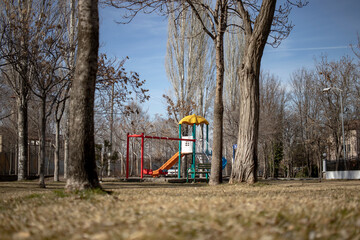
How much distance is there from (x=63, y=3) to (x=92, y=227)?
20.0m

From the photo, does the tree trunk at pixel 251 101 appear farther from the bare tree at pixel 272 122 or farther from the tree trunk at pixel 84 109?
the bare tree at pixel 272 122

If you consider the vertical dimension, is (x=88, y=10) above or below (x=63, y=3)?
below

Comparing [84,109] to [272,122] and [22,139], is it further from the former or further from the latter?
[272,122]

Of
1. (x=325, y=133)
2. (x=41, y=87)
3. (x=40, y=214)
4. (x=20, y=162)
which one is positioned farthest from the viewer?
(x=325, y=133)

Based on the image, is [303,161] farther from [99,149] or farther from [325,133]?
[99,149]

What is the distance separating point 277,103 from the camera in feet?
130

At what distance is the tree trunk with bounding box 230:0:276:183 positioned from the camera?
37.7ft

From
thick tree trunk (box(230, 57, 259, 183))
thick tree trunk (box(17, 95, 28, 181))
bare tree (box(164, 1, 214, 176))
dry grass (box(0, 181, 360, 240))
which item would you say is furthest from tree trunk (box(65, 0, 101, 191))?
bare tree (box(164, 1, 214, 176))

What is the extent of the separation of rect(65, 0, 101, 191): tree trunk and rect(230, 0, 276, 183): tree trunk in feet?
19.8

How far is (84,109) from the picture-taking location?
650cm

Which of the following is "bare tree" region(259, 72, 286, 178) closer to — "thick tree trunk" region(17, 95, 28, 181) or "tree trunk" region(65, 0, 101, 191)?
"thick tree trunk" region(17, 95, 28, 181)

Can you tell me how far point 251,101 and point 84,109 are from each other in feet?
21.6

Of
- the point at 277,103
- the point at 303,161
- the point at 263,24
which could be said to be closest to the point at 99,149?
the point at 263,24

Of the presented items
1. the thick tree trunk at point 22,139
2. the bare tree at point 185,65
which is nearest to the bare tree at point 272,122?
the bare tree at point 185,65
